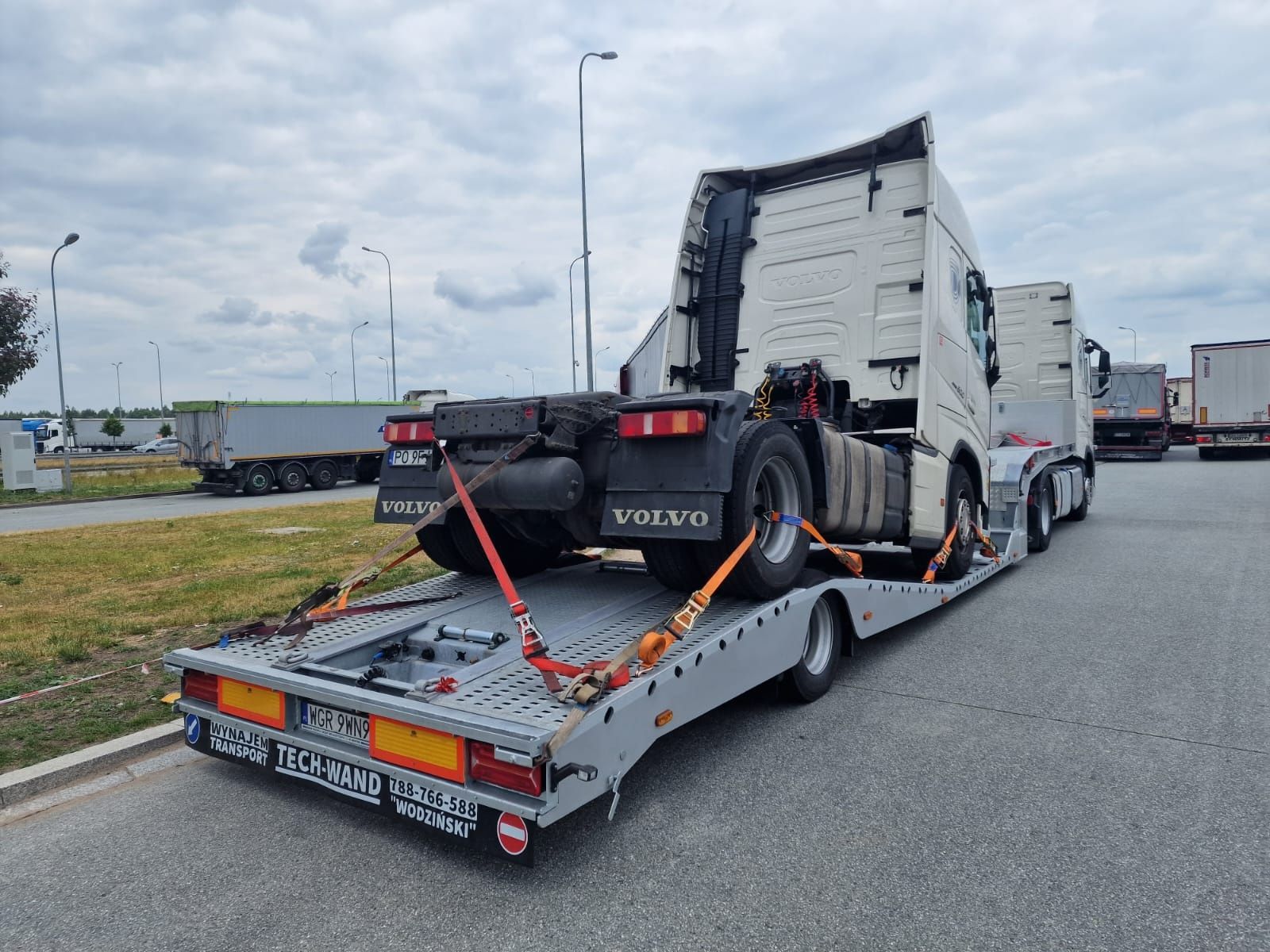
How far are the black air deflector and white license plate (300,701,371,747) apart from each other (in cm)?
430

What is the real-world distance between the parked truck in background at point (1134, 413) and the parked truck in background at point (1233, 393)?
3.53 feet

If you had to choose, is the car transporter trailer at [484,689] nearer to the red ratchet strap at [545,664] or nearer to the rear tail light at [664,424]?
the red ratchet strap at [545,664]

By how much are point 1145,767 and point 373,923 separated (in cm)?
320

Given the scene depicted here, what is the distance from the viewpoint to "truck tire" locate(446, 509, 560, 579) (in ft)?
17.0

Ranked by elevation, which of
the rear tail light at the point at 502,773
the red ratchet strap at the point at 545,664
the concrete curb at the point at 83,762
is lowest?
the concrete curb at the point at 83,762

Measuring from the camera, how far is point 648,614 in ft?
14.5

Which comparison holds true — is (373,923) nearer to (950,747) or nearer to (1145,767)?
(950,747)

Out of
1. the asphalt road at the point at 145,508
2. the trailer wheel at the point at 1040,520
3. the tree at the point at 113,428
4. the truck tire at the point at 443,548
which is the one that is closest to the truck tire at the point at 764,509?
the truck tire at the point at 443,548

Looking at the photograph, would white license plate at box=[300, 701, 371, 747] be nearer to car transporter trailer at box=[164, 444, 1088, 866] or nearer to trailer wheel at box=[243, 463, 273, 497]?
car transporter trailer at box=[164, 444, 1088, 866]

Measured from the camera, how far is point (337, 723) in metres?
3.40

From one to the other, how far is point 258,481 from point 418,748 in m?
23.4

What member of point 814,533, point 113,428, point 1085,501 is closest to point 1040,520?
point 1085,501

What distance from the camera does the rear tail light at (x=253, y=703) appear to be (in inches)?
141

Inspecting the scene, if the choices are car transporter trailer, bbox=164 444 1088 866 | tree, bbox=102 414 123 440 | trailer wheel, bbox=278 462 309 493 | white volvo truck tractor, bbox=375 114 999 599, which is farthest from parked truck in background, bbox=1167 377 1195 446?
tree, bbox=102 414 123 440
